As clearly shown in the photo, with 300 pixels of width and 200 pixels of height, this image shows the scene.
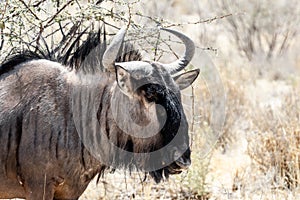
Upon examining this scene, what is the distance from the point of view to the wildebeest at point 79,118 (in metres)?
3.45

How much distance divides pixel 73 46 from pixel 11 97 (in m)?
0.49

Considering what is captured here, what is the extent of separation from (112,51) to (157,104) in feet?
1.22

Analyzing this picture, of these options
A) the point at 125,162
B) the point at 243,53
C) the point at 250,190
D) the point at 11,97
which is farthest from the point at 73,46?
the point at 243,53

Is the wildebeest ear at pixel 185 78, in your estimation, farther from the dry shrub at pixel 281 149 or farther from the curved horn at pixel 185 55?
the dry shrub at pixel 281 149

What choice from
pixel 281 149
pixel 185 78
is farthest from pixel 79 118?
pixel 281 149

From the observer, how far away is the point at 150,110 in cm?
347

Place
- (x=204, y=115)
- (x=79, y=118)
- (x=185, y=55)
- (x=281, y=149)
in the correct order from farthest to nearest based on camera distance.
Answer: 1. (x=204, y=115)
2. (x=281, y=149)
3. (x=185, y=55)
4. (x=79, y=118)

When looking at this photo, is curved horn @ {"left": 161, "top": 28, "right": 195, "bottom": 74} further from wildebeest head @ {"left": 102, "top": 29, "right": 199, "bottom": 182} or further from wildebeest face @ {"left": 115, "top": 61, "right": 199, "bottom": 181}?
wildebeest face @ {"left": 115, "top": 61, "right": 199, "bottom": 181}

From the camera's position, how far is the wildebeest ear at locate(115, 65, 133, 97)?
3.42 meters

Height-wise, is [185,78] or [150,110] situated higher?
[185,78]

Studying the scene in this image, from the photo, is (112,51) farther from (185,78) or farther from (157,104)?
(185,78)

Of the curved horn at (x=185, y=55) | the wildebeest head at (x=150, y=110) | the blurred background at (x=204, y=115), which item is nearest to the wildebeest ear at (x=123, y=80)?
the wildebeest head at (x=150, y=110)

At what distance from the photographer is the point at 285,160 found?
18.5ft

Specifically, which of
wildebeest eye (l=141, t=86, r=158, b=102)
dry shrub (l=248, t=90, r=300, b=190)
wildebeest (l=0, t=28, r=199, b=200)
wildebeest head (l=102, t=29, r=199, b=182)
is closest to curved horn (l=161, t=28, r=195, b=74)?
wildebeest (l=0, t=28, r=199, b=200)
